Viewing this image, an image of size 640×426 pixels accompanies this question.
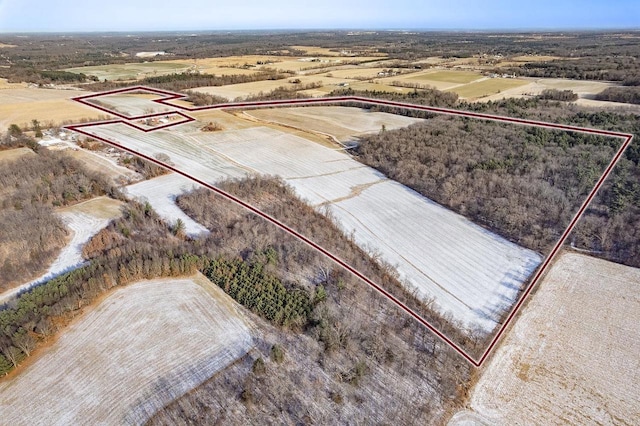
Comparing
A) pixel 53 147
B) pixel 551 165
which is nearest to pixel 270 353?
pixel 551 165

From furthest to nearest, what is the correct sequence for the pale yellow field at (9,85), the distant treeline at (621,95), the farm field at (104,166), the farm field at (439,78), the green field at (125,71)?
the green field at (125,71) < the farm field at (439,78) < the pale yellow field at (9,85) < the distant treeline at (621,95) < the farm field at (104,166)

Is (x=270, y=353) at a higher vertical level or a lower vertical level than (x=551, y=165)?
lower

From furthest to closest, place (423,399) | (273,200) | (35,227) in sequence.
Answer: (273,200)
(35,227)
(423,399)

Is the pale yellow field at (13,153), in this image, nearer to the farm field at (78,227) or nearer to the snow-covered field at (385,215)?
the snow-covered field at (385,215)

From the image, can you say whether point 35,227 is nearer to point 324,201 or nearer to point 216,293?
point 216,293

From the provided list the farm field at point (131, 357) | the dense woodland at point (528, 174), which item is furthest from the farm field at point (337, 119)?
the farm field at point (131, 357)

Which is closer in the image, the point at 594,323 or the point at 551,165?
the point at 594,323
